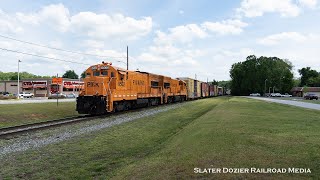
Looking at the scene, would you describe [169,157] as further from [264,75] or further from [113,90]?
[264,75]

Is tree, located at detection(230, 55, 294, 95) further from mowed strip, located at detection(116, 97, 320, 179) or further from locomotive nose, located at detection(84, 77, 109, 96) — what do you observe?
mowed strip, located at detection(116, 97, 320, 179)

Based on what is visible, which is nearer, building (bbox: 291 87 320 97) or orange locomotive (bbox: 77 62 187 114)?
orange locomotive (bbox: 77 62 187 114)

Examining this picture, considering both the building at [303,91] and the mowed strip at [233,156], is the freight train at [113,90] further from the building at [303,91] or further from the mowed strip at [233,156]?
the building at [303,91]

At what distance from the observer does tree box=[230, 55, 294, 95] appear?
145750 mm

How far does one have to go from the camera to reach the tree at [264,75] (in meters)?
146

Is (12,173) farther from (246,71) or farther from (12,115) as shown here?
(246,71)

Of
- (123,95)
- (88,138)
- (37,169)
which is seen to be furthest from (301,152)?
(123,95)

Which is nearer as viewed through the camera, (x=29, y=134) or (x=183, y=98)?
(x=29, y=134)

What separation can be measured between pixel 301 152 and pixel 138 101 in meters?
25.1

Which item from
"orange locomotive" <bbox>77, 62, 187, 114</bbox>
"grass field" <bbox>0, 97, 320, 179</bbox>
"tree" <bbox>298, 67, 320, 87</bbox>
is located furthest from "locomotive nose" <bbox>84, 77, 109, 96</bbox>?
"tree" <bbox>298, 67, 320, 87</bbox>

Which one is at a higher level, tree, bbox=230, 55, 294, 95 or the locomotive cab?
tree, bbox=230, 55, 294, 95

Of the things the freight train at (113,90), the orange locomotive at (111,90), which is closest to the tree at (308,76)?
the freight train at (113,90)

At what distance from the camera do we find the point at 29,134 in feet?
52.0

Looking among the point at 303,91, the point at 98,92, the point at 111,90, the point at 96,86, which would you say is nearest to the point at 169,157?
the point at 98,92
